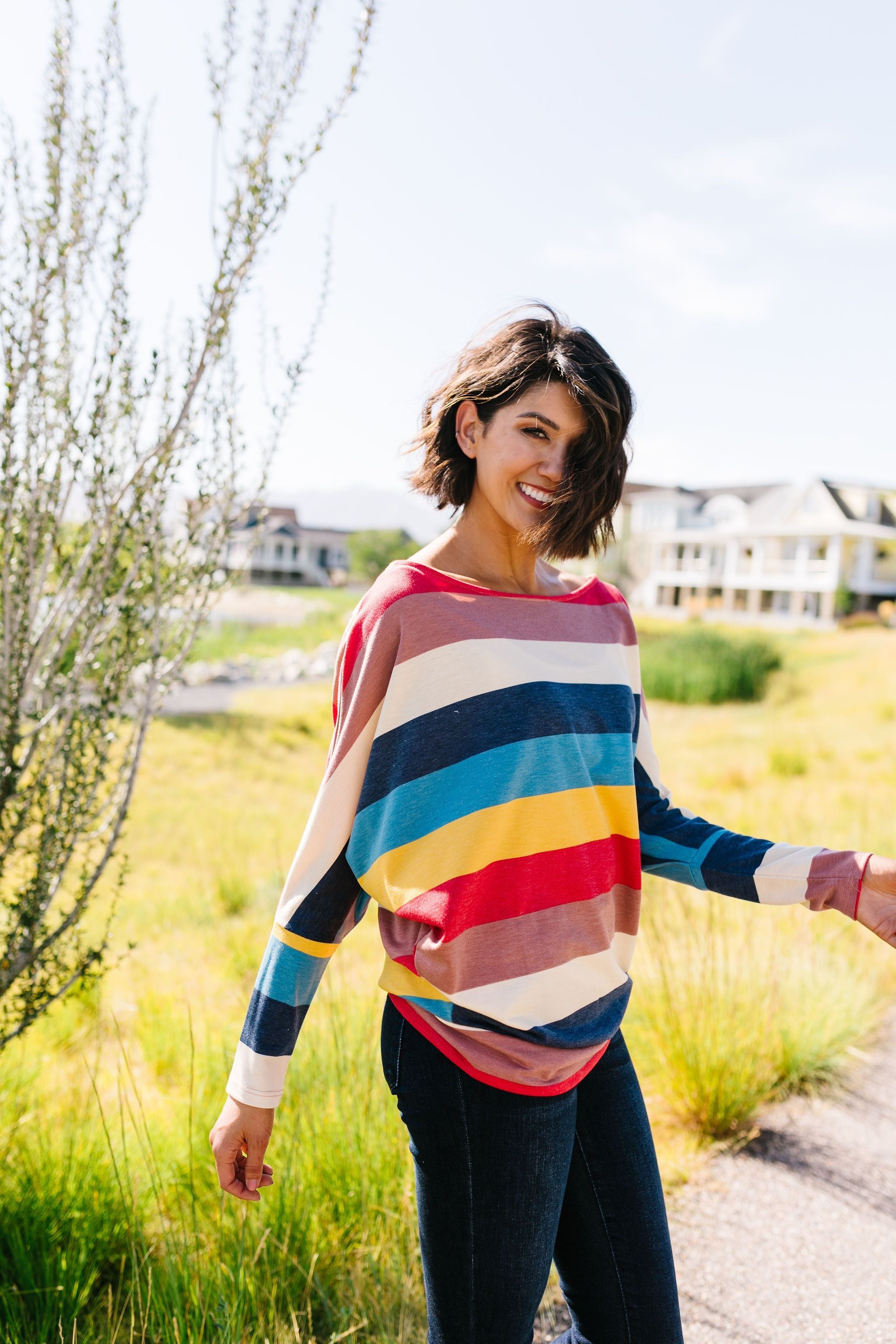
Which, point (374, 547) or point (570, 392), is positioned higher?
point (374, 547)

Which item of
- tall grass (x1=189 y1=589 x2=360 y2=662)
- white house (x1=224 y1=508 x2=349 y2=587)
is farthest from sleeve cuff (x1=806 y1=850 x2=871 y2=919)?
white house (x1=224 y1=508 x2=349 y2=587)

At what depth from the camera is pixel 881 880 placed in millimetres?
1289

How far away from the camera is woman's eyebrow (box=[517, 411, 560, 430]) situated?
1312mm

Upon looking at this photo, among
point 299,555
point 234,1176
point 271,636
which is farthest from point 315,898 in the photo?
point 299,555

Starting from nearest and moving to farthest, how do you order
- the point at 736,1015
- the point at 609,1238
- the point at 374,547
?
the point at 609,1238
the point at 736,1015
the point at 374,547

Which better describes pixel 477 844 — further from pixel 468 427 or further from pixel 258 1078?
pixel 468 427

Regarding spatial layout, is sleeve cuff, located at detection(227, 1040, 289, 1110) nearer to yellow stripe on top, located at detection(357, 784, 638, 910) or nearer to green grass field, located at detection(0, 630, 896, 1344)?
yellow stripe on top, located at detection(357, 784, 638, 910)

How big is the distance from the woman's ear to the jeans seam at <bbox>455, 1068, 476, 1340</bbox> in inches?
34.6

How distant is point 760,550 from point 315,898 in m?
40.4

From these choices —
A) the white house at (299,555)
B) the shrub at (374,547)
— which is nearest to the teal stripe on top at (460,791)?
the shrub at (374,547)

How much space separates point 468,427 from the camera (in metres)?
1.38

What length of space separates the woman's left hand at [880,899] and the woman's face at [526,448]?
0.70m

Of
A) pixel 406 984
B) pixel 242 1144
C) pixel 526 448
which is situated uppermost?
pixel 526 448

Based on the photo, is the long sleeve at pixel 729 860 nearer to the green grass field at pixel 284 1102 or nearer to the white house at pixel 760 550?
the green grass field at pixel 284 1102
